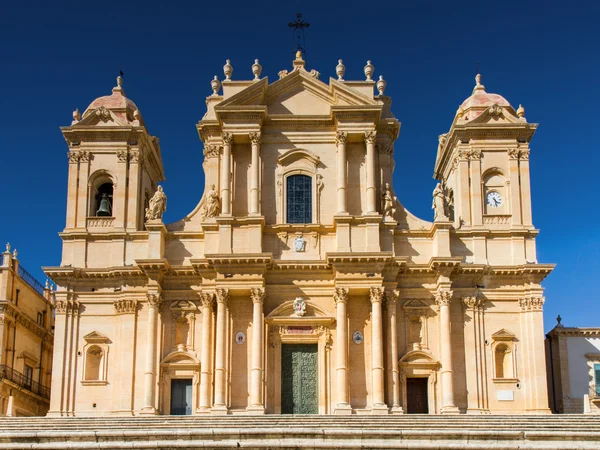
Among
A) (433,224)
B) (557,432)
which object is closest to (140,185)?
(433,224)

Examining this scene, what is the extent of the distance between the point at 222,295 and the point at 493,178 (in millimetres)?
12263

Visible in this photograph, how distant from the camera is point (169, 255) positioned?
124 ft

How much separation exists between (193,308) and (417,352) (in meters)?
8.88

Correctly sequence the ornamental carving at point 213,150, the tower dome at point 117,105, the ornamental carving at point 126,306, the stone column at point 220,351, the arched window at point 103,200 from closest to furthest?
1. the stone column at point 220,351
2. the ornamental carving at point 126,306
3. the arched window at point 103,200
4. the ornamental carving at point 213,150
5. the tower dome at point 117,105

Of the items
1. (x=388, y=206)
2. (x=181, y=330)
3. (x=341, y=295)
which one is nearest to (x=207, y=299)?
(x=181, y=330)

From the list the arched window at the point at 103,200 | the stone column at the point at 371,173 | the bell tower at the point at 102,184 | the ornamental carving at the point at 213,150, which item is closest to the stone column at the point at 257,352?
the stone column at the point at 371,173

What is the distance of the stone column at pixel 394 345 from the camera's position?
3578cm

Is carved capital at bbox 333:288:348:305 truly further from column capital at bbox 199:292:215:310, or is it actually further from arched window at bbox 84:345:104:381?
arched window at bbox 84:345:104:381

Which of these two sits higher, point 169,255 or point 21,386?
point 169,255

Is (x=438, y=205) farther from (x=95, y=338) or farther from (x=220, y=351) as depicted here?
(x=95, y=338)

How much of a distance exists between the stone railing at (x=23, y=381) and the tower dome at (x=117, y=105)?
12.6 metres

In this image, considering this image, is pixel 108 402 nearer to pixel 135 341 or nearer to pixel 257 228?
pixel 135 341

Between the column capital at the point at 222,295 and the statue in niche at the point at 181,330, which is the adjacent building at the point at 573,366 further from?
the statue in niche at the point at 181,330

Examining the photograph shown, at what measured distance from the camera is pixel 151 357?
36406mm
